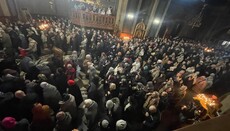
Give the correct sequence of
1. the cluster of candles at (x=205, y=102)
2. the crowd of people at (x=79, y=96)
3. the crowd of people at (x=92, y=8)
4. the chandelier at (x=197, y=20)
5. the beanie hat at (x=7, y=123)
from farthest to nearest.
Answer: the chandelier at (x=197, y=20)
the crowd of people at (x=92, y=8)
the cluster of candles at (x=205, y=102)
the crowd of people at (x=79, y=96)
the beanie hat at (x=7, y=123)

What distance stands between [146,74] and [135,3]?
41.7 ft

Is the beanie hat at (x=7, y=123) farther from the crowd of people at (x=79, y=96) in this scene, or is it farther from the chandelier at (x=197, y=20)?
the chandelier at (x=197, y=20)

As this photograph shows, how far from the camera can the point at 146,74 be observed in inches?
307

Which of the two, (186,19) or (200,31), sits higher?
(186,19)

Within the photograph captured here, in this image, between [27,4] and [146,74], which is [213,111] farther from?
[27,4]

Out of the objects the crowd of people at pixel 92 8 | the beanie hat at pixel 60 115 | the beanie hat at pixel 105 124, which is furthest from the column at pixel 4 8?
the beanie hat at pixel 105 124

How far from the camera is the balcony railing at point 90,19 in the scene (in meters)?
16.7

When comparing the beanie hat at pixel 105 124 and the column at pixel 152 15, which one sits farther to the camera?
the column at pixel 152 15

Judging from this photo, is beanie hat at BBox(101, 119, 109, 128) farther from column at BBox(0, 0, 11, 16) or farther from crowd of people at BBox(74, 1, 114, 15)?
crowd of people at BBox(74, 1, 114, 15)

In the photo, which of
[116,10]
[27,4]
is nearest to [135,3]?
[116,10]

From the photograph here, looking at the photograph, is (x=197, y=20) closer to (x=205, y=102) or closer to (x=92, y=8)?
(x=92, y=8)

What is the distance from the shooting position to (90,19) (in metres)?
16.9

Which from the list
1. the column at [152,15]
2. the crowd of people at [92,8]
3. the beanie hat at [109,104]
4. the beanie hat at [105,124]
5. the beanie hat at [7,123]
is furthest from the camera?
the column at [152,15]

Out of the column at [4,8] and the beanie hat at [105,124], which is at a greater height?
the column at [4,8]
